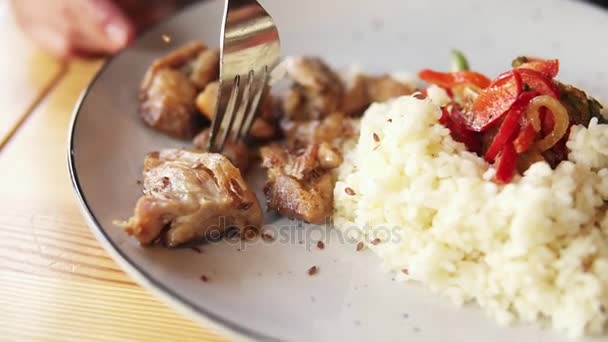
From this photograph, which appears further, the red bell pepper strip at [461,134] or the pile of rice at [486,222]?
the red bell pepper strip at [461,134]

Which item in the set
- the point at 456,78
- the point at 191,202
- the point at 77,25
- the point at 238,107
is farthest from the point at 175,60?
the point at 456,78

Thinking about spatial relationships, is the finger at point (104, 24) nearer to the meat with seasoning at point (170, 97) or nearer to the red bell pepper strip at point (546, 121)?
the meat with seasoning at point (170, 97)

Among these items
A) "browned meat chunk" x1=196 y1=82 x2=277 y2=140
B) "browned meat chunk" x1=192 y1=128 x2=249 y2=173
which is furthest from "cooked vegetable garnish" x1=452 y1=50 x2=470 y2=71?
"browned meat chunk" x1=192 y1=128 x2=249 y2=173

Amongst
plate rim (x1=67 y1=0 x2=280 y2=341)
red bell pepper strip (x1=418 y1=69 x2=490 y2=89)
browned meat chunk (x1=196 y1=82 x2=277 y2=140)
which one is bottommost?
plate rim (x1=67 y1=0 x2=280 y2=341)

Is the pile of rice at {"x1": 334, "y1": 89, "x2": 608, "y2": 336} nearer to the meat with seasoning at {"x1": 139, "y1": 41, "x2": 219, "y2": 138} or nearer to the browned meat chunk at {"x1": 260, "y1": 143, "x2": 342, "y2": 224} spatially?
the browned meat chunk at {"x1": 260, "y1": 143, "x2": 342, "y2": 224}

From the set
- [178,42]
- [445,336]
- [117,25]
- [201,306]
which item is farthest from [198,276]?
[117,25]

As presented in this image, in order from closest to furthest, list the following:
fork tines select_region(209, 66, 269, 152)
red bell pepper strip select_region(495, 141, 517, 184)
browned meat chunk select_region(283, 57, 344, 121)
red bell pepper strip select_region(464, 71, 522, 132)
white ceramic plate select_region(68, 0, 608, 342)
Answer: white ceramic plate select_region(68, 0, 608, 342)
red bell pepper strip select_region(495, 141, 517, 184)
red bell pepper strip select_region(464, 71, 522, 132)
fork tines select_region(209, 66, 269, 152)
browned meat chunk select_region(283, 57, 344, 121)
